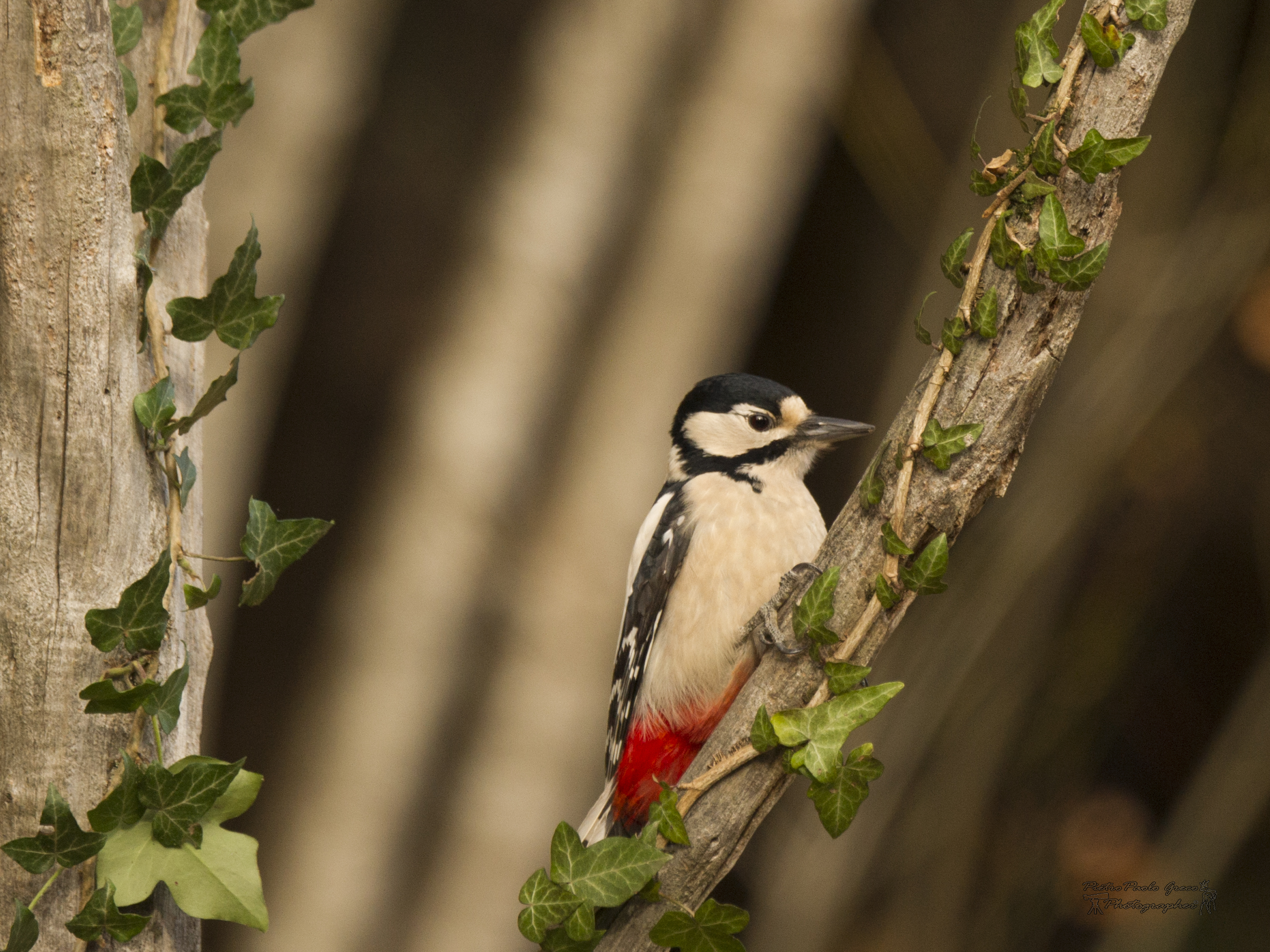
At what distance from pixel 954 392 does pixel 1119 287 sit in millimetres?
1666

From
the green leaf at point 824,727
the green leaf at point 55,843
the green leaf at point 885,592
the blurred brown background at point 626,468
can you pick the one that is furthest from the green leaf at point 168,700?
the blurred brown background at point 626,468

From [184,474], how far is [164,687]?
10.5 inches

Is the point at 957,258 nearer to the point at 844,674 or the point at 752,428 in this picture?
the point at 844,674

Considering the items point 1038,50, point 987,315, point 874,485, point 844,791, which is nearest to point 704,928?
point 844,791

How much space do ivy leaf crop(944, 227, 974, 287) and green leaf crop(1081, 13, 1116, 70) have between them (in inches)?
8.1

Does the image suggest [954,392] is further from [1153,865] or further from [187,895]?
[1153,865]

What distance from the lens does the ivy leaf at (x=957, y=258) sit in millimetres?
1094

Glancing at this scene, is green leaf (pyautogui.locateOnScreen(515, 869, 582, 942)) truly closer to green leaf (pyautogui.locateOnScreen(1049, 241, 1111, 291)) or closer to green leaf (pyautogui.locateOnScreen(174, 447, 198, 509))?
green leaf (pyautogui.locateOnScreen(174, 447, 198, 509))

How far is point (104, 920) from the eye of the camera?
3.38 ft

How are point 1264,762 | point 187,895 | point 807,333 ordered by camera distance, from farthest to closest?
1. point 807,333
2. point 1264,762
3. point 187,895

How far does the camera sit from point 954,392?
43.7 inches

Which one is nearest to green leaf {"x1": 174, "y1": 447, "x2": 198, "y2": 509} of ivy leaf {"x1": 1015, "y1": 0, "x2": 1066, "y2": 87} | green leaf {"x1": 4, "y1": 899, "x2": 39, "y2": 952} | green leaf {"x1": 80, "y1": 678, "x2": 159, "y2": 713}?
green leaf {"x1": 80, "y1": 678, "x2": 159, "y2": 713}

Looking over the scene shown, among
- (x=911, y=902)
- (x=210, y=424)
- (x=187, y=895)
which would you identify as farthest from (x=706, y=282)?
(x=187, y=895)

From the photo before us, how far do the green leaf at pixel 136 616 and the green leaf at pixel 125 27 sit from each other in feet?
2.14
